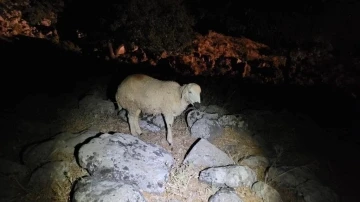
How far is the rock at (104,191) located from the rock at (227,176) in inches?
67.8

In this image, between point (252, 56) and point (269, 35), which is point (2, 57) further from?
point (252, 56)

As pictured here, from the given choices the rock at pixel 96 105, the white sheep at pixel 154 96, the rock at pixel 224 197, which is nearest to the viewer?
the rock at pixel 224 197

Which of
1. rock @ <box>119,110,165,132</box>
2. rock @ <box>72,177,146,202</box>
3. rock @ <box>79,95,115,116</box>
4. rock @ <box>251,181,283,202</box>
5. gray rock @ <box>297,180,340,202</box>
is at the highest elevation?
rock @ <box>79,95,115,116</box>

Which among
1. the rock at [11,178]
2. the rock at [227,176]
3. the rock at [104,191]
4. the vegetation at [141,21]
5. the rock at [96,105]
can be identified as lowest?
the rock at [227,176]

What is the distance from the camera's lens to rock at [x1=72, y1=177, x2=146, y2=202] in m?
5.17

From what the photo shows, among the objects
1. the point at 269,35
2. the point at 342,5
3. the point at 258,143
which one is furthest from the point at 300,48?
the point at 258,143

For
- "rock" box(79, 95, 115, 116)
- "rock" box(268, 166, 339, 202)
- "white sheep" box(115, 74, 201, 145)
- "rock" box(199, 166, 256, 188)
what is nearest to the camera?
"rock" box(199, 166, 256, 188)

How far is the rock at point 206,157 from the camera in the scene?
7.01 m

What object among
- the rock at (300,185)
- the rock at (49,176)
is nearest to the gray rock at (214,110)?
the rock at (300,185)

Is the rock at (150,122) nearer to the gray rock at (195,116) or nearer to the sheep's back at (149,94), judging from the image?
the gray rock at (195,116)

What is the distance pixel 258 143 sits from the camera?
8.77 meters

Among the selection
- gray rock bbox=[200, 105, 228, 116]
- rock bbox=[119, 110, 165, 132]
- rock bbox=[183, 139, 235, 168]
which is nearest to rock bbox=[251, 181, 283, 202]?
rock bbox=[183, 139, 235, 168]

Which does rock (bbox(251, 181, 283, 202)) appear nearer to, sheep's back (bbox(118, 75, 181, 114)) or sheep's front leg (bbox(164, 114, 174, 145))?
sheep's front leg (bbox(164, 114, 174, 145))

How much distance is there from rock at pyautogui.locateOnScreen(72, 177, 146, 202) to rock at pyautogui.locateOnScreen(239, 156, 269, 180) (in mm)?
3188
